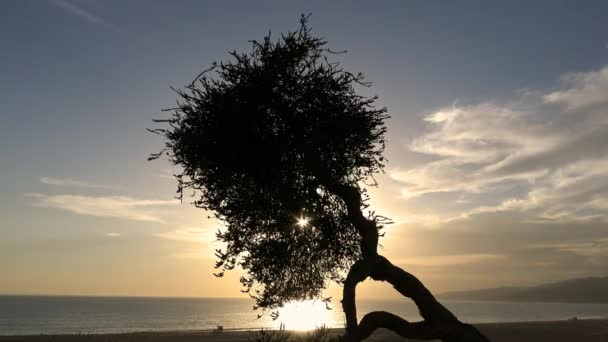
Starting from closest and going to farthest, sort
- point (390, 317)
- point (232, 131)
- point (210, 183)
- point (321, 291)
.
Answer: point (390, 317) < point (232, 131) < point (210, 183) < point (321, 291)

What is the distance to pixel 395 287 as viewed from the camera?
596 inches

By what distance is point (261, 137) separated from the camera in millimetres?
15172

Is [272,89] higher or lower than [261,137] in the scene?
higher

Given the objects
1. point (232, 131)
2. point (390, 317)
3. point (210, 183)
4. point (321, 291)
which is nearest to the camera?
point (390, 317)

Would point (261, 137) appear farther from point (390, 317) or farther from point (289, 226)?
point (390, 317)

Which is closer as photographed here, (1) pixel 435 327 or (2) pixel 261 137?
(1) pixel 435 327

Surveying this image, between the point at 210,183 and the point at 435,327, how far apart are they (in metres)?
7.97

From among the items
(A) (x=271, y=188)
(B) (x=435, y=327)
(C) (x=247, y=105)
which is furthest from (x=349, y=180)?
(B) (x=435, y=327)

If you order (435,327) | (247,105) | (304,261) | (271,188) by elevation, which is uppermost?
(247,105)

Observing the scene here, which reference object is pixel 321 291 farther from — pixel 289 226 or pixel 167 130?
pixel 167 130

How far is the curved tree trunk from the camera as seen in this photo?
13.0 m

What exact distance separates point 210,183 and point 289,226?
2.88 meters

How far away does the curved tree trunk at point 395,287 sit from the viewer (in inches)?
512

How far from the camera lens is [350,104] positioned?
644 inches
